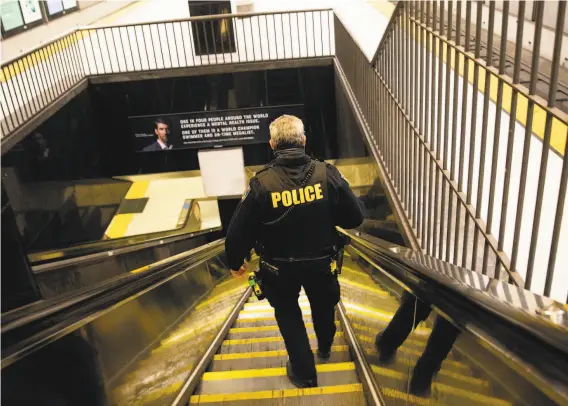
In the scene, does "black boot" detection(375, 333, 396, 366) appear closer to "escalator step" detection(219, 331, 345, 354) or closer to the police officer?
the police officer

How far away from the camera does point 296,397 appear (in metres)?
2.47

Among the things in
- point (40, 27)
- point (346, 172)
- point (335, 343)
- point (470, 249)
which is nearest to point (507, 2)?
point (470, 249)

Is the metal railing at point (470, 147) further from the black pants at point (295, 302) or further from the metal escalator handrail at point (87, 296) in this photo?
the metal escalator handrail at point (87, 296)

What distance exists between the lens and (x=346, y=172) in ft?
23.2

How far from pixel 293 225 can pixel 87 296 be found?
1.08 metres

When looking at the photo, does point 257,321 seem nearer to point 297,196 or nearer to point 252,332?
point 252,332

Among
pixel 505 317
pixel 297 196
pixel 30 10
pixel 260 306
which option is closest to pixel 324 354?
pixel 297 196

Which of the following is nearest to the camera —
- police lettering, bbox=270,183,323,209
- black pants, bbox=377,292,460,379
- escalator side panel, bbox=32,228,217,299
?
black pants, bbox=377,292,460,379

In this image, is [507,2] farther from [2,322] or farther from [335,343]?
[335,343]

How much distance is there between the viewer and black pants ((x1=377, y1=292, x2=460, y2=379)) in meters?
1.52

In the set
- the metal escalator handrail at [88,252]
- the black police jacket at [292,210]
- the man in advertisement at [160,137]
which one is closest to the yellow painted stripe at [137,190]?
the man in advertisement at [160,137]

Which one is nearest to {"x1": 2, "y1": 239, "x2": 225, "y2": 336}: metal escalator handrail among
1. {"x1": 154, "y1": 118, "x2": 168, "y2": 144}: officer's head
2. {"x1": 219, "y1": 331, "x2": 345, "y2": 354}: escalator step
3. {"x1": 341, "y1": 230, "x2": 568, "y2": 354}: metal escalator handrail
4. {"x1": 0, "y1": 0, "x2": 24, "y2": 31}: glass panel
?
{"x1": 219, "y1": 331, "x2": 345, "y2": 354}: escalator step

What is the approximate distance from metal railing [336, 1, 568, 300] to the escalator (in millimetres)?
410

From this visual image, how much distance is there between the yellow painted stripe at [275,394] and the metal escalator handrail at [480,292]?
0.68m
